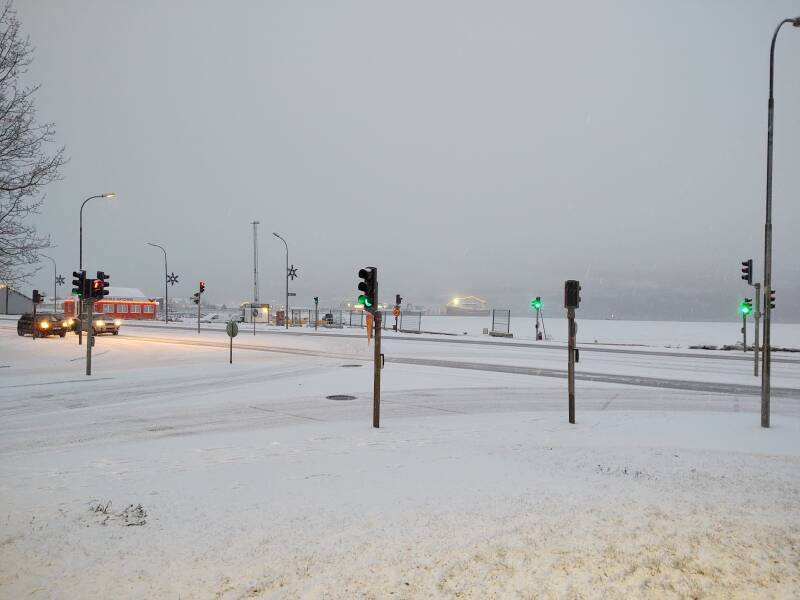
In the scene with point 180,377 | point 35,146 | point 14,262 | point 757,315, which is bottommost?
point 180,377

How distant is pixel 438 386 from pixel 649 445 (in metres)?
7.49

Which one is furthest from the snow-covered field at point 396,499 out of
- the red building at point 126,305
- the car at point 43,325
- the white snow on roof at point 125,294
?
the white snow on roof at point 125,294

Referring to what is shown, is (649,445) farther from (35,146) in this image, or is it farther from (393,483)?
(35,146)

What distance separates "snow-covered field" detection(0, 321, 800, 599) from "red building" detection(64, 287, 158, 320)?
8540 centimetres

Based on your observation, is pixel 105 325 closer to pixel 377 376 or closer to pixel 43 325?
pixel 43 325

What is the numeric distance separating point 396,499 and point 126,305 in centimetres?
9776

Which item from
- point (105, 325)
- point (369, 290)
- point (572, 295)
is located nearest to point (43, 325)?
point (105, 325)

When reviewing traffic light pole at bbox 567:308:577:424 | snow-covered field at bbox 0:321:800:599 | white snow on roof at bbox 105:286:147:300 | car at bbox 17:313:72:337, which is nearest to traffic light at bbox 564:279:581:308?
traffic light pole at bbox 567:308:577:424

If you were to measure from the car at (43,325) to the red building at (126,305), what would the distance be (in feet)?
176

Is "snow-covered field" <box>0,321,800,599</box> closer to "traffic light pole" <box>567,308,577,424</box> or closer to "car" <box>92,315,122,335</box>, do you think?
"traffic light pole" <box>567,308,577,424</box>

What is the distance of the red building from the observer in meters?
88.4

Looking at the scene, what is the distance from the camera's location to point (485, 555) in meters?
4.51

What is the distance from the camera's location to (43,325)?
3434cm

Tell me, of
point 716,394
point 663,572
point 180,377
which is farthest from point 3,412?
point 716,394
